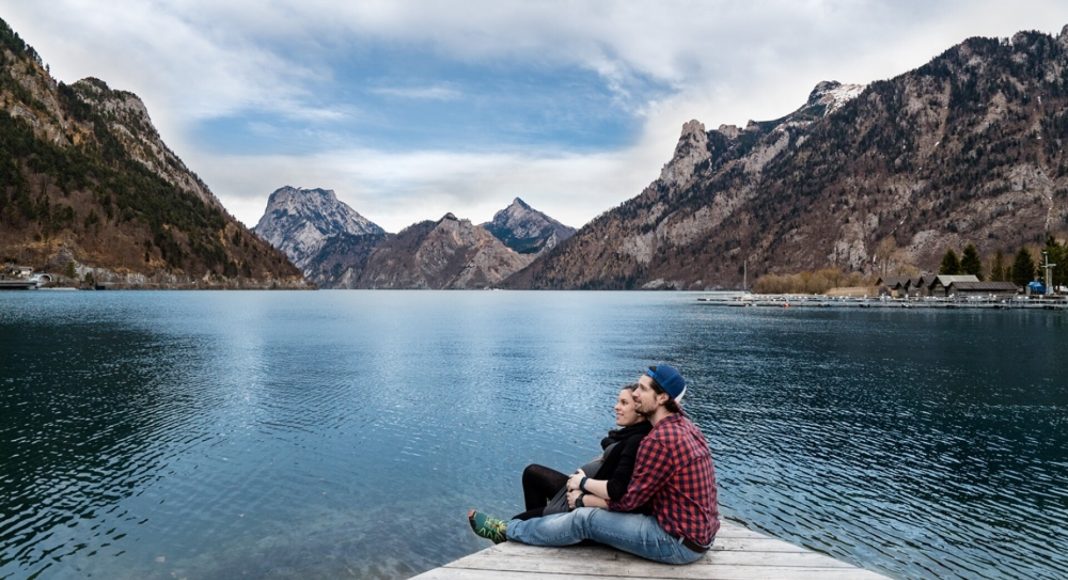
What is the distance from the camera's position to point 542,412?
1487 inches

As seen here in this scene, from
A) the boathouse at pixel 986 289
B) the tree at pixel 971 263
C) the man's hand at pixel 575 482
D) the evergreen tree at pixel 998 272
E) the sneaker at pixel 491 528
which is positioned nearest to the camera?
the man's hand at pixel 575 482

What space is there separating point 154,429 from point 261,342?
1988 inches

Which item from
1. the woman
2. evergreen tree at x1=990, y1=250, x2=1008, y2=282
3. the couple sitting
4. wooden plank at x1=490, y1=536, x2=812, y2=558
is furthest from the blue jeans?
evergreen tree at x1=990, y1=250, x2=1008, y2=282

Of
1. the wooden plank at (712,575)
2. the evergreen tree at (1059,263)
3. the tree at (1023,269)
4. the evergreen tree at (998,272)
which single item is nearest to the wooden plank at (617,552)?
the wooden plank at (712,575)

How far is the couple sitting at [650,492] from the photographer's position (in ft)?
28.9

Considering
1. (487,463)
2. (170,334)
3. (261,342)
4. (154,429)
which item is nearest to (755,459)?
(487,463)

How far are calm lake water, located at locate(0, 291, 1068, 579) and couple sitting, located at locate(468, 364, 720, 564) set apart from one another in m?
8.63

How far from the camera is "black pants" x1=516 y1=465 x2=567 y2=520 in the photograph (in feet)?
37.1

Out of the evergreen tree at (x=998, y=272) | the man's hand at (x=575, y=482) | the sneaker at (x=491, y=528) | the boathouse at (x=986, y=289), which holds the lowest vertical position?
the sneaker at (x=491, y=528)

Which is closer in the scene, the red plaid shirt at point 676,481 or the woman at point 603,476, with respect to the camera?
the red plaid shirt at point 676,481

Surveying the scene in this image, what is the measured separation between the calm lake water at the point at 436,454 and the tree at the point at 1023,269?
157878 millimetres

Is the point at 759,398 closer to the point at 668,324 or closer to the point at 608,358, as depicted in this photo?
the point at 608,358

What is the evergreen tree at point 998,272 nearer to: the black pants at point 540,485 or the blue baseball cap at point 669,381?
the black pants at point 540,485

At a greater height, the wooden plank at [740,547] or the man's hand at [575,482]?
the man's hand at [575,482]
